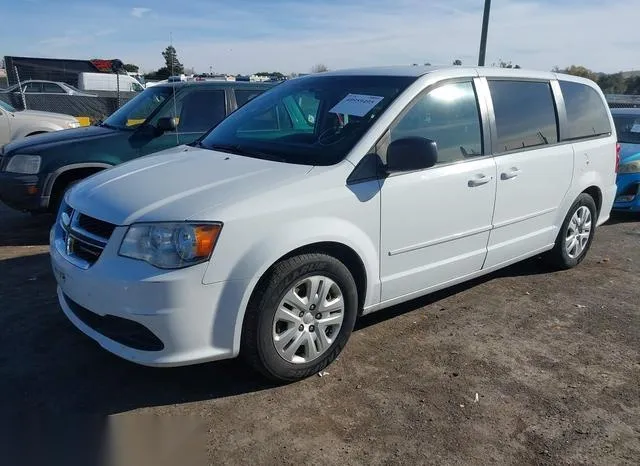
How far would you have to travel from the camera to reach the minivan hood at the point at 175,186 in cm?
302

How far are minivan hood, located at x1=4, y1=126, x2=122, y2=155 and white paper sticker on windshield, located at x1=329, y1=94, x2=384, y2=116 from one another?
3419 millimetres

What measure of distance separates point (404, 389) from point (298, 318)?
0.76 metres

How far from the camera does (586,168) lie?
5.21 meters

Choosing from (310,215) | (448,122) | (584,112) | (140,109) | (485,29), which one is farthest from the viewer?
(485,29)

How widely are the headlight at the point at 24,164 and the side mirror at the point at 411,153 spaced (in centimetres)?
429

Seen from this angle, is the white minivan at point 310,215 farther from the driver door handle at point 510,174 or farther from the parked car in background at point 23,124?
the parked car in background at point 23,124

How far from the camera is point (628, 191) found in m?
7.85

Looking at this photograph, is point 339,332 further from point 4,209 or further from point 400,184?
point 4,209

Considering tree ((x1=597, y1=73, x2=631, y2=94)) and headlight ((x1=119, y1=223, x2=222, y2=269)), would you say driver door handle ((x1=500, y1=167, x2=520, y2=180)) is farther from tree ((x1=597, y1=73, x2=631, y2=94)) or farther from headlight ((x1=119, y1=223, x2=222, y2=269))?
tree ((x1=597, y1=73, x2=631, y2=94))

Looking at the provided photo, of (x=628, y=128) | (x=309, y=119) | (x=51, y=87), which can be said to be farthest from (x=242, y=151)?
(x=51, y=87)

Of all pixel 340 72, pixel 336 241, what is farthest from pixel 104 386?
pixel 340 72

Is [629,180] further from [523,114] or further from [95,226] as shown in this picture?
[95,226]

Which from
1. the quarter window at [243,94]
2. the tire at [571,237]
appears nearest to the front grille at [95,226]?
the tire at [571,237]

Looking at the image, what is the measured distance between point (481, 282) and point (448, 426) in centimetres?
239
